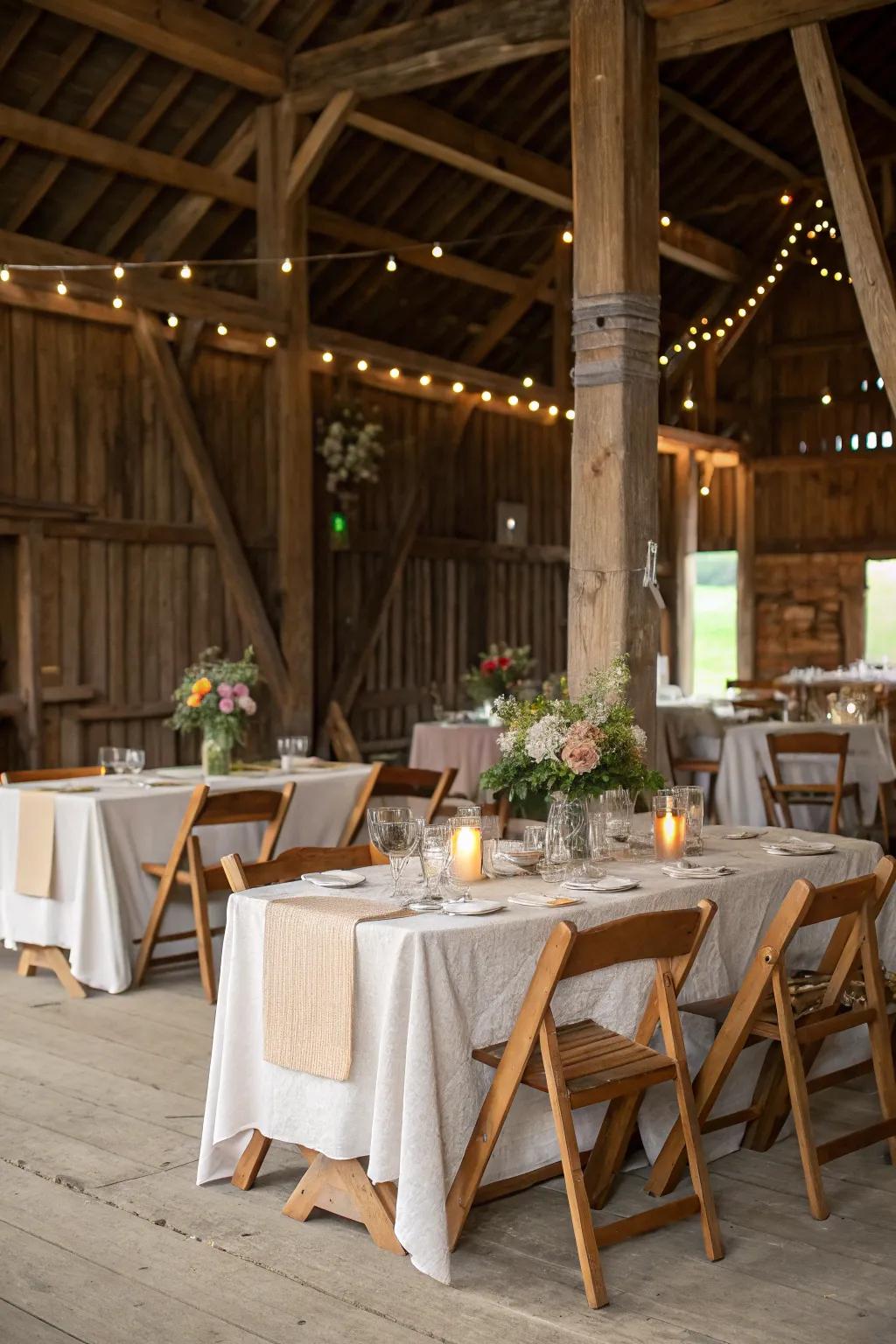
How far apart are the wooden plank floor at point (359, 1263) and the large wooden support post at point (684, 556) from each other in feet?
35.6

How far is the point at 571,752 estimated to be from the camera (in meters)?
4.23

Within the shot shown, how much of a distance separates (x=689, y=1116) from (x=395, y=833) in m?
1.01

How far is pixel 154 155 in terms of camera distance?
29.3 feet

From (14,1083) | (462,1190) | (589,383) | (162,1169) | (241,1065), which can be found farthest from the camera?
(589,383)

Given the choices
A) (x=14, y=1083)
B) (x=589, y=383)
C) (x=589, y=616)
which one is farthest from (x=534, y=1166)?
(x=589, y=383)

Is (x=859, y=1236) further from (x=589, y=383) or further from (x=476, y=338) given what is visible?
(x=476, y=338)

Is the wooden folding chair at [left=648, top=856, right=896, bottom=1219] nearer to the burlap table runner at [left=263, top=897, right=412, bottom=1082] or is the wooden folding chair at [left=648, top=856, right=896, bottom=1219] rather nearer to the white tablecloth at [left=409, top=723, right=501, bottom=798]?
the burlap table runner at [left=263, top=897, right=412, bottom=1082]

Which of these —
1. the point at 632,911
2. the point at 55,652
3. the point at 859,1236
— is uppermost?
the point at 55,652

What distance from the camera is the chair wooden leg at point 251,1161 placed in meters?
3.75

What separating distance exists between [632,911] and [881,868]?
2.36ft

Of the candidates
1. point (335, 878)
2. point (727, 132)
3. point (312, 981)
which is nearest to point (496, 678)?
point (727, 132)

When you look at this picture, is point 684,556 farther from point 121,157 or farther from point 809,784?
point 121,157

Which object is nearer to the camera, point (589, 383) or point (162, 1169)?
point (162, 1169)

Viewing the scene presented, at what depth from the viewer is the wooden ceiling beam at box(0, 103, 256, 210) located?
8.20 meters
